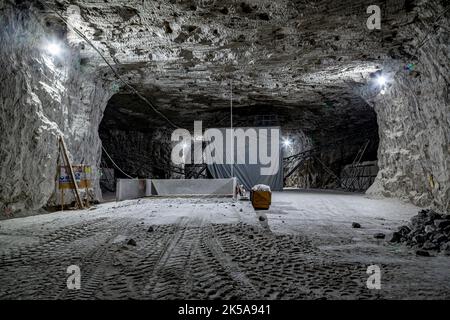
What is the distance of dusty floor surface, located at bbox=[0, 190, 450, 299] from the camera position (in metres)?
2.11

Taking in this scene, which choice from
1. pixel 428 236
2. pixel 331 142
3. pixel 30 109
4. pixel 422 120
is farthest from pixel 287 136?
pixel 428 236

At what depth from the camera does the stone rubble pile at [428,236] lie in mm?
3328

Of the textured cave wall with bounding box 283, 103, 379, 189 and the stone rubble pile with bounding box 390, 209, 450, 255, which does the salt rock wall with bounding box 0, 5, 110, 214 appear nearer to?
the stone rubble pile with bounding box 390, 209, 450, 255

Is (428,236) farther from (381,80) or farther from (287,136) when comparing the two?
(287,136)

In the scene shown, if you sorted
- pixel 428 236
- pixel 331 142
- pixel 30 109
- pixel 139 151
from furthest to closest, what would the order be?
pixel 139 151 < pixel 331 142 < pixel 30 109 < pixel 428 236

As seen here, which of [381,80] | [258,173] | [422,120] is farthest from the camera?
[258,173]

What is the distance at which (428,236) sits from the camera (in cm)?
362

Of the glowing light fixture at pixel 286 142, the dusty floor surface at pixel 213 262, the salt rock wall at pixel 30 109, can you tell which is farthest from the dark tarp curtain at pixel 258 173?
the dusty floor surface at pixel 213 262

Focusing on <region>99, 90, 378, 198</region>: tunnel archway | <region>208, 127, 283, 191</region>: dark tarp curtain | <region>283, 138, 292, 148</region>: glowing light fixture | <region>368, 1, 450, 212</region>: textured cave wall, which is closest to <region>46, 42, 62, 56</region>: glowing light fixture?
<region>99, 90, 378, 198</region>: tunnel archway

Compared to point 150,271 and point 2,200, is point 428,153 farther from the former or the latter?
point 2,200

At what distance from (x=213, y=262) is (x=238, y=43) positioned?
249 inches

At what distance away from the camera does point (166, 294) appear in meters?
2.06

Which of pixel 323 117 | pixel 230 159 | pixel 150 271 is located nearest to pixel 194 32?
pixel 150 271

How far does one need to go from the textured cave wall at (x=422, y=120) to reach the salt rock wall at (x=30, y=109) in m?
8.52
